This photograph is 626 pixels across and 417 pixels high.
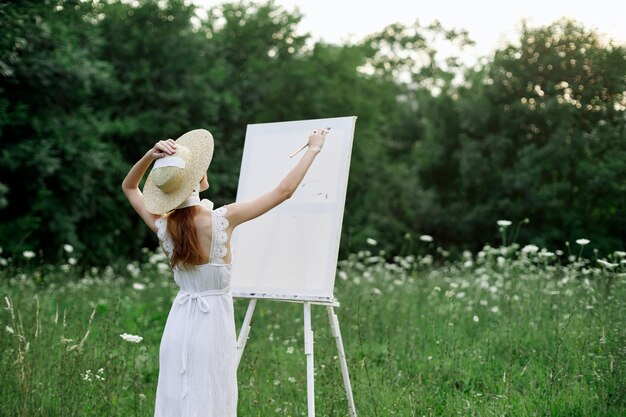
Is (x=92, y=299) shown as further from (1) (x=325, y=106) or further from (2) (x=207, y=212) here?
(1) (x=325, y=106)

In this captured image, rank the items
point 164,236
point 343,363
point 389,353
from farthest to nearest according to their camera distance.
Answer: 1. point 389,353
2. point 343,363
3. point 164,236

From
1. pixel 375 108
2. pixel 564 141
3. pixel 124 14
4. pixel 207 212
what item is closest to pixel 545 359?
pixel 207 212

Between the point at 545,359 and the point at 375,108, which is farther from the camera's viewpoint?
the point at 375,108

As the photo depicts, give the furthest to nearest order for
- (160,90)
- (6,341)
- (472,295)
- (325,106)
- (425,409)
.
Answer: (325,106) < (160,90) < (472,295) < (6,341) < (425,409)

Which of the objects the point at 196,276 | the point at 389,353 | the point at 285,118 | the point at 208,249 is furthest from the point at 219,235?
the point at 285,118

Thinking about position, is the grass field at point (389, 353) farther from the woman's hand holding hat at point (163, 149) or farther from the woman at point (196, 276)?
the woman's hand holding hat at point (163, 149)

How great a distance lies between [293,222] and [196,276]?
3.61ft

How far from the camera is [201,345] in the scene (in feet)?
10.9

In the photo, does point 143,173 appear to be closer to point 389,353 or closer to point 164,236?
point 164,236

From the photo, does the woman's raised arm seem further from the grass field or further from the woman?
the grass field

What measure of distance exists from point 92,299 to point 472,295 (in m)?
4.04

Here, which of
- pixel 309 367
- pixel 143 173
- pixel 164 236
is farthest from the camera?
pixel 309 367

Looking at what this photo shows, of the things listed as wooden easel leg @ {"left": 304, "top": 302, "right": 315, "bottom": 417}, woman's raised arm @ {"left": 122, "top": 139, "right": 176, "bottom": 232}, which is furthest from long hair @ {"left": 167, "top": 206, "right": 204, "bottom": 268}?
wooden easel leg @ {"left": 304, "top": 302, "right": 315, "bottom": 417}

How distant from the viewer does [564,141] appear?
17266 millimetres
